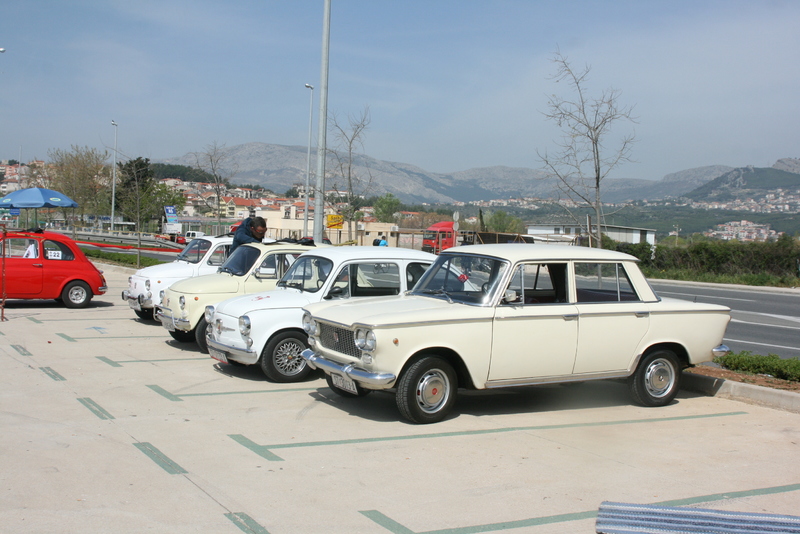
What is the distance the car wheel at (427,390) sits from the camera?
22.1ft

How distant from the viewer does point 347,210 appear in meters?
17.9

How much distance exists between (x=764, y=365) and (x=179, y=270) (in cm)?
983

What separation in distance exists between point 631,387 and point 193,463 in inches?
200

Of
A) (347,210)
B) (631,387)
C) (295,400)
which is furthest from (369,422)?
(347,210)

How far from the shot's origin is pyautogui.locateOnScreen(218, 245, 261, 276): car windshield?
420 inches

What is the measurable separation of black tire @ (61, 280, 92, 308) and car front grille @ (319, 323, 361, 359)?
986cm

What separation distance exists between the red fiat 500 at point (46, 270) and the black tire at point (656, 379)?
12.2m

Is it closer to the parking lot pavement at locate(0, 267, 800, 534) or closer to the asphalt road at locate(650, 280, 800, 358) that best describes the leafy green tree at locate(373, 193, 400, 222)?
the asphalt road at locate(650, 280, 800, 358)

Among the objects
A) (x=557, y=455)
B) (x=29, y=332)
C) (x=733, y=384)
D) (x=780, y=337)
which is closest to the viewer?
(x=557, y=455)

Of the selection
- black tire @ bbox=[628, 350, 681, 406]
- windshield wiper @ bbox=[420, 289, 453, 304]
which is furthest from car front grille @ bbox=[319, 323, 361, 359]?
black tire @ bbox=[628, 350, 681, 406]

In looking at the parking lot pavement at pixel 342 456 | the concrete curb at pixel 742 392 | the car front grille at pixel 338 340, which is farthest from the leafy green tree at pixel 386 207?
the car front grille at pixel 338 340

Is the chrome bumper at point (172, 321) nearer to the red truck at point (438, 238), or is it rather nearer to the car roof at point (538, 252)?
the car roof at point (538, 252)

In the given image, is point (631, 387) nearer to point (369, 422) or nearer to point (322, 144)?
point (369, 422)

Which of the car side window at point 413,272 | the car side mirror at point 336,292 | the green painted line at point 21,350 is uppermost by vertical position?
the car side window at point 413,272
